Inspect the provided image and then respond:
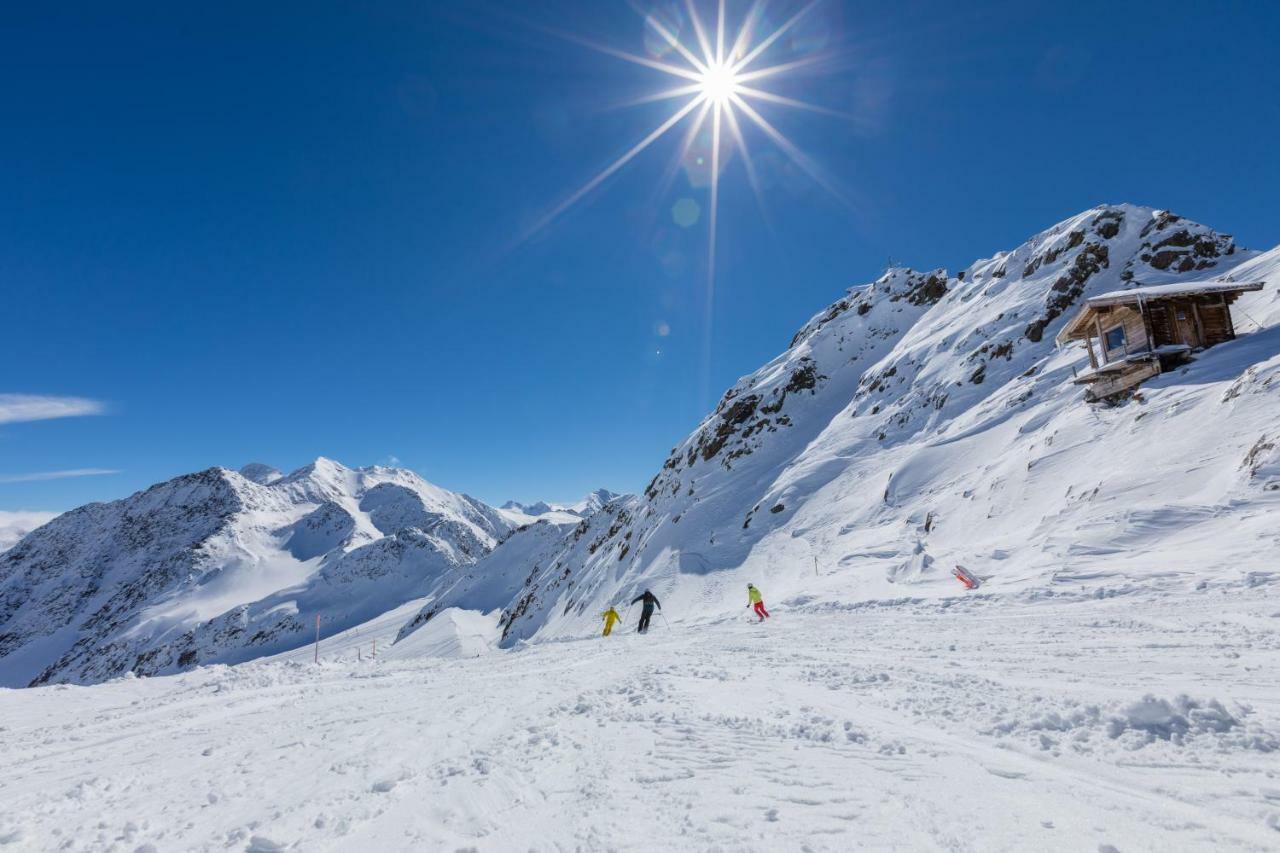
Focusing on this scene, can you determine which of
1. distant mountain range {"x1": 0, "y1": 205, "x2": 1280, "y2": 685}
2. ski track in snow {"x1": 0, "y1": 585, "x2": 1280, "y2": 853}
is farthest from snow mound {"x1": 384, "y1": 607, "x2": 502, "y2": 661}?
ski track in snow {"x1": 0, "y1": 585, "x2": 1280, "y2": 853}

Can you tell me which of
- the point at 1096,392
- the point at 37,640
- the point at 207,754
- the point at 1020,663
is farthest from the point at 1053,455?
the point at 37,640

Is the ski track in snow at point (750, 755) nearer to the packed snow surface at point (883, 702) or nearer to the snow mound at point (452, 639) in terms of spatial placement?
the packed snow surface at point (883, 702)

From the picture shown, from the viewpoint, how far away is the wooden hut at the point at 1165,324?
20.8 metres

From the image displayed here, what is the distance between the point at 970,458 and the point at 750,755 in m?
27.9

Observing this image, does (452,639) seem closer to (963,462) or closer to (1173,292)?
(963,462)

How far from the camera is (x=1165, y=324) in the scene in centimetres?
2134

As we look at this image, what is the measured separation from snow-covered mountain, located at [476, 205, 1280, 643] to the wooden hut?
890 millimetres

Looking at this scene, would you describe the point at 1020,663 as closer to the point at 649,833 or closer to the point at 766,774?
the point at 766,774

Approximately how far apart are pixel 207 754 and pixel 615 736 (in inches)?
189

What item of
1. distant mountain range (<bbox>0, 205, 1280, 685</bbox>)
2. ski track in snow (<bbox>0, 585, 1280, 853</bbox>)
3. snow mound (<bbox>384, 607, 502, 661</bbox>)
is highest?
distant mountain range (<bbox>0, 205, 1280, 685</bbox>)

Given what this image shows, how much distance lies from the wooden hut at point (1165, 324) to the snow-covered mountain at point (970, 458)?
89 centimetres

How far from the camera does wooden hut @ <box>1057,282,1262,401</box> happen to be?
20766 mm

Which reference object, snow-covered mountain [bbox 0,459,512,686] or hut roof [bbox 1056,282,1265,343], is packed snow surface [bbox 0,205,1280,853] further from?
snow-covered mountain [bbox 0,459,512,686]

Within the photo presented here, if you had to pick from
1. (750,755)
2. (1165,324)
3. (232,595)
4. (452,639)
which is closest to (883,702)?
(750,755)
